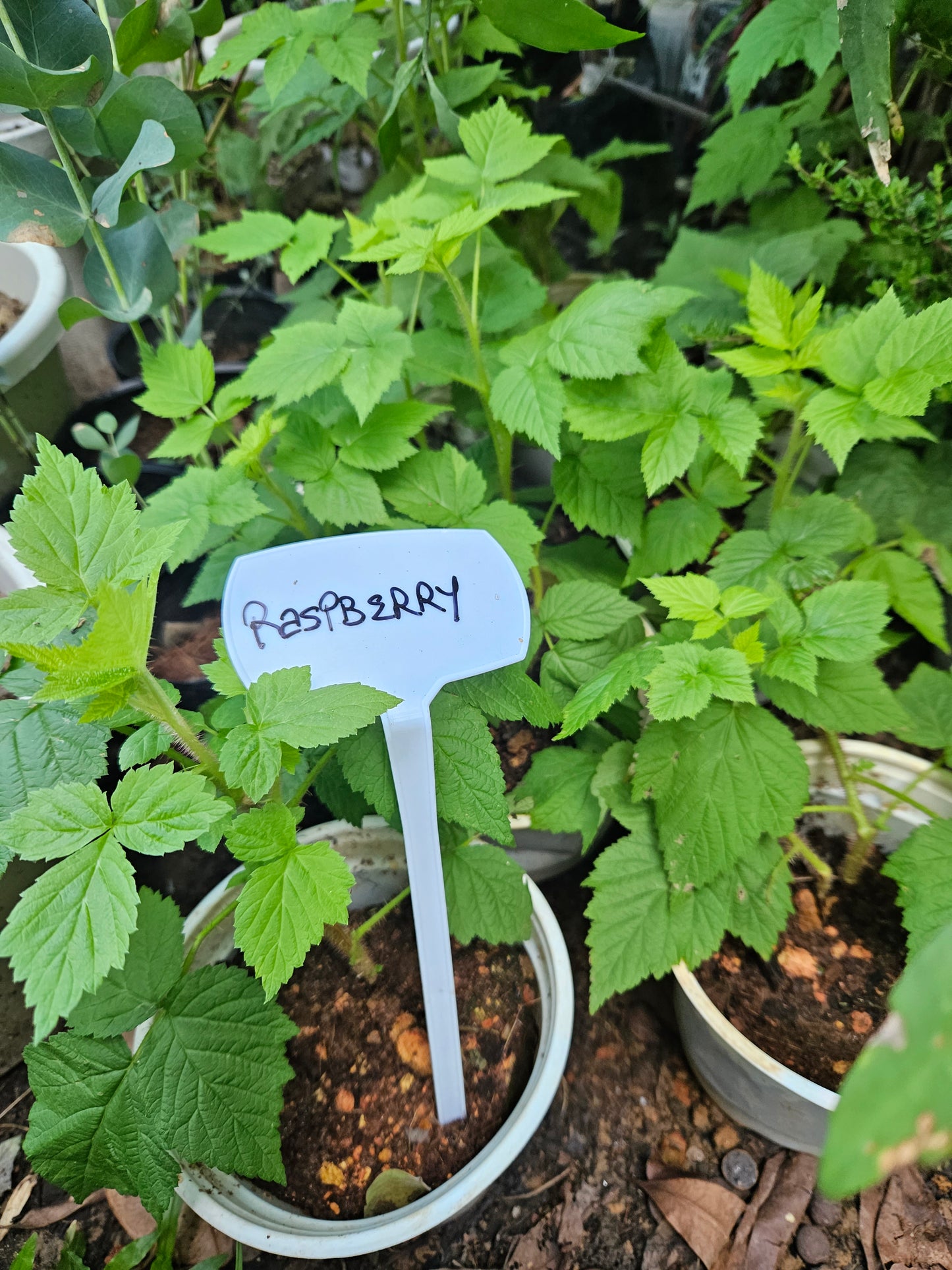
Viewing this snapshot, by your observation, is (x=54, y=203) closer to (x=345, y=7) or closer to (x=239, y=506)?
(x=239, y=506)

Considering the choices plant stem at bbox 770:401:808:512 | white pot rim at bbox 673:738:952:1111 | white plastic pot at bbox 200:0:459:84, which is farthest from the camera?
white plastic pot at bbox 200:0:459:84

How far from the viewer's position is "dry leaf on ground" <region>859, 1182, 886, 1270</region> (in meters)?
0.89

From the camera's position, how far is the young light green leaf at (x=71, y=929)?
1.51ft

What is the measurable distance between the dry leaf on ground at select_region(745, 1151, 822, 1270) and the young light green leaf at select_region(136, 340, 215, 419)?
1.22 metres

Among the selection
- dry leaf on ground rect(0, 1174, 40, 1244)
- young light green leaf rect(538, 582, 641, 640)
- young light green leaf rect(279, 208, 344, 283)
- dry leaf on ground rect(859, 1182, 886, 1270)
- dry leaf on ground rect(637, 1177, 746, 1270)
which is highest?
young light green leaf rect(279, 208, 344, 283)

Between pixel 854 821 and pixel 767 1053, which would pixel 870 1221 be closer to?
pixel 767 1053

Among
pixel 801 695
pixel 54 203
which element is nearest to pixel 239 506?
pixel 54 203

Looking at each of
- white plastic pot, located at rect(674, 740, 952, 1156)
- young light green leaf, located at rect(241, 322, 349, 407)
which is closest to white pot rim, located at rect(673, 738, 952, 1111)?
white plastic pot, located at rect(674, 740, 952, 1156)

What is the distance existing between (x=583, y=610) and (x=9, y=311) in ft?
4.14

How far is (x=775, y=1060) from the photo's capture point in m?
0.86

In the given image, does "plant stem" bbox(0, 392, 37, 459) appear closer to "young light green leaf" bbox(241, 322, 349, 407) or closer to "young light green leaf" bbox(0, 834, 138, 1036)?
"young light green leaf" bbox(241, 322, 349, 407)

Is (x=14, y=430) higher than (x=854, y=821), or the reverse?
(x=14, y=430)

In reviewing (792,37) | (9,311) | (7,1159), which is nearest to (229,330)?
(9,311)

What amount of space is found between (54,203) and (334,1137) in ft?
3.65
